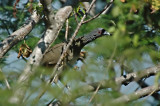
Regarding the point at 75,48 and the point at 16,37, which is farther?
the point at 75,48

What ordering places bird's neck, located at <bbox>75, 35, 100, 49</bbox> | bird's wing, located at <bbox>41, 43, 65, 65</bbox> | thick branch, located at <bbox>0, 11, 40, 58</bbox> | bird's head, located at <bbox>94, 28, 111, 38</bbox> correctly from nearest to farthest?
thick branch, located at <bbox>0, 11, 40, 58</bbox>
bird's head, located at <bbox>94, 28, 111, 38</bbox>
bird's neck, located at <bbox>75, 35, 100, 49</bbox>
bird's wing, located at <bbox>41, 43, 65, 65</bbox>

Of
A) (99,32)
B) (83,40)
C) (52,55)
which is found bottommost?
(99,32)

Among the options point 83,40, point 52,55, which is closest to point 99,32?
point 83,40

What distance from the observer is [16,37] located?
14.5 ft

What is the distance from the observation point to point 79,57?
4773 mm

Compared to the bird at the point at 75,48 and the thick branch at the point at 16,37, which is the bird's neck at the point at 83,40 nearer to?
the bird at the point at 75,48

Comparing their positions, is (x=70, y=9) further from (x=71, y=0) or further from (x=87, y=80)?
(x=87, y=80)

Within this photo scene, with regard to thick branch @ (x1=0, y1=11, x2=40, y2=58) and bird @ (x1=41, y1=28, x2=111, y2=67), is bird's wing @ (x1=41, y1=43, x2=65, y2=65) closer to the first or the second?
bird @ (x1=41, y1=28, x2=111, y2=67)

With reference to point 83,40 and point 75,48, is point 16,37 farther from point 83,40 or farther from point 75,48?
point 83,40

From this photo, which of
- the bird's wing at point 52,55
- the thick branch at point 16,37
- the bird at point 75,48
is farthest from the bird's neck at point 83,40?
the thick branch at point 16,37

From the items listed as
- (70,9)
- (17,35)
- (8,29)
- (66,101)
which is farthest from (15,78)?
(8,29)

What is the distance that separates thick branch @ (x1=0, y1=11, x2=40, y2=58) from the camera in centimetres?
410

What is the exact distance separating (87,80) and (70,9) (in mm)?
1763

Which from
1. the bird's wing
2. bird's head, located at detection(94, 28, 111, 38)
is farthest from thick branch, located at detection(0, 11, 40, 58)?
bird's head, located at detection(94, 28, 111, 38)
